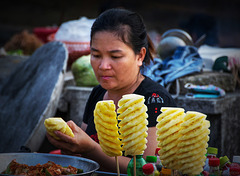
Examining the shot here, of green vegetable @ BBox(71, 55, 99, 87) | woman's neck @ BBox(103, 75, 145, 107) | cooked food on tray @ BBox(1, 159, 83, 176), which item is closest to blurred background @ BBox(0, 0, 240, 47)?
green vegetable @ BBox(71, 55, 99, 87)

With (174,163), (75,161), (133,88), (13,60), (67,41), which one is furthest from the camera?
(13,60)

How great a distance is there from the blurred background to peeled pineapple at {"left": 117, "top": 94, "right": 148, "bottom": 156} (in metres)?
8.95

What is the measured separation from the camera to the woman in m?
1.62

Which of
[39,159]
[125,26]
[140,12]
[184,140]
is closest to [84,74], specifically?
[125,26]

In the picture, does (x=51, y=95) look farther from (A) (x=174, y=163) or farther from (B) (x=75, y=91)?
(A) (x=174, y=163)

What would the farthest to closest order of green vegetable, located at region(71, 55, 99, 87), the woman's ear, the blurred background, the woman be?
the blurred background
green vegetable, located at region(71, 55, 99, 87)
the woman's ear
the woman

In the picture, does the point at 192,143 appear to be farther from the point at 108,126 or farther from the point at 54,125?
the point at 54,125

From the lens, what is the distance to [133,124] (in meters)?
1.13

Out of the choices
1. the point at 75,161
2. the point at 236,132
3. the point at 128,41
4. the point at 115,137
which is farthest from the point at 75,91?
the point at 115,137

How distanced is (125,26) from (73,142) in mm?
823

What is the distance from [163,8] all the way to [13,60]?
21.7ft

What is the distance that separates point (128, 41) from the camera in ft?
6.10

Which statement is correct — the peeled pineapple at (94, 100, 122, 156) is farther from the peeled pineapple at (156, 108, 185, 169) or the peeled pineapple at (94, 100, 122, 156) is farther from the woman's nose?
the woman's nose

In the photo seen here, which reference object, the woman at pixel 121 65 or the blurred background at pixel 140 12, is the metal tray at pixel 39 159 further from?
the blurred background at pixel 140 12
